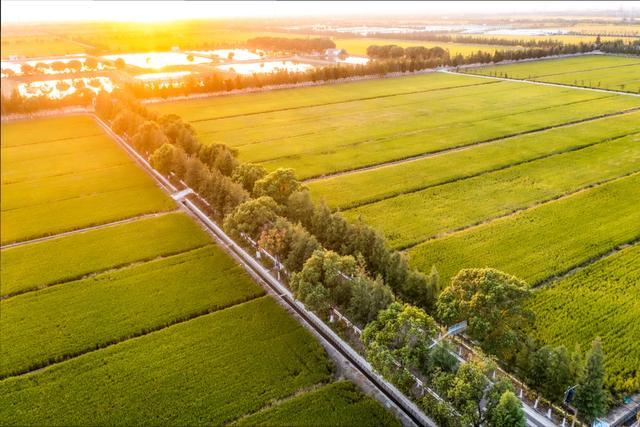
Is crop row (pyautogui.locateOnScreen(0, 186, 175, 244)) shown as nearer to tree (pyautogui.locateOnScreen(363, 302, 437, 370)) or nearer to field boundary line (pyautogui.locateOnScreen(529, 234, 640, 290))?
tree (pyautogui.locateOnScreen(363, 302, 437, 370))

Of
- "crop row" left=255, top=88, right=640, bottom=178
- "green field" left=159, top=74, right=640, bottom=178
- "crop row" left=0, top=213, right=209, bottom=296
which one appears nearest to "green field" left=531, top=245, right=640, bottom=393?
"crop row" left=0, top=213, right=209, bottom=296

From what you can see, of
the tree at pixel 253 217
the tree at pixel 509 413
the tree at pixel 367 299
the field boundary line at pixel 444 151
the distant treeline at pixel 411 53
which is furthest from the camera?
the distant treeline at pixel 411 53

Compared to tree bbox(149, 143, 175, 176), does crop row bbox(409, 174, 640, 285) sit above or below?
below

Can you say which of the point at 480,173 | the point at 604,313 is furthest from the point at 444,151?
the point at 604,313

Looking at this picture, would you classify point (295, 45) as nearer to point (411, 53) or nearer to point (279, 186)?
point (411, 53)

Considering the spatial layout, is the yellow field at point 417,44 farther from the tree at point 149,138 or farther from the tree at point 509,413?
the tree at point 509,413

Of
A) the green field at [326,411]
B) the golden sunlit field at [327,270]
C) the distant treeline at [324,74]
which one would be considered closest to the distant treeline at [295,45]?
the distant treeline at [324,74]
